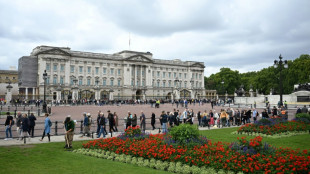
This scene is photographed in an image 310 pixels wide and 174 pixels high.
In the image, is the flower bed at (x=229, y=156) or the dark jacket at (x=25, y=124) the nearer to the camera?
the flower bed at (x=229, y=156)

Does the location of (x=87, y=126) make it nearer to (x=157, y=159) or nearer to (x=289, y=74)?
(x=157, y=159)

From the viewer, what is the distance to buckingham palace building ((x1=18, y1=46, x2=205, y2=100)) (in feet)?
227

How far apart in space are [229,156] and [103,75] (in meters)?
78.6

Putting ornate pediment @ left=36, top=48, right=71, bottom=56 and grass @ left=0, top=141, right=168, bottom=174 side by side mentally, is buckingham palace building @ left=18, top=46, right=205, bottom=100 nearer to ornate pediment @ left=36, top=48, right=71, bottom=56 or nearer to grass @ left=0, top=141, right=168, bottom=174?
ornate pediment @ left=36, top=48, right=71, bottom=56

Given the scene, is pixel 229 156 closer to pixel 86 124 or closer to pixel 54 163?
pixel 54 163

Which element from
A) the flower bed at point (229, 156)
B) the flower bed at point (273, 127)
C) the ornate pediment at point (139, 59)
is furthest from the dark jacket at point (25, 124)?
the ornate pediment at point (139, 59)

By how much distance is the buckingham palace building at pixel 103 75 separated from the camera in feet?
227

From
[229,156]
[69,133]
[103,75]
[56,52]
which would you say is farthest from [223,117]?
[103,75]

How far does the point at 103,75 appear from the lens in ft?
278

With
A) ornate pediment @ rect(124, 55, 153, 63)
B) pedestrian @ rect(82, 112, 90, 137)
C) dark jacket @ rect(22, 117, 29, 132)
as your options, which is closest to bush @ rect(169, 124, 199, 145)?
pedestrian @ rect(82, 112, 90, 137)

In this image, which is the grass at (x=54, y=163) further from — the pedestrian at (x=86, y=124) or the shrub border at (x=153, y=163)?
the pedestrian at (x=86, y=124)

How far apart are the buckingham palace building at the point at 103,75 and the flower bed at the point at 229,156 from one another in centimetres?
5102

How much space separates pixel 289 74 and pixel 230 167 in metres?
75.3

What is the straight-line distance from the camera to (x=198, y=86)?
106188 mm
